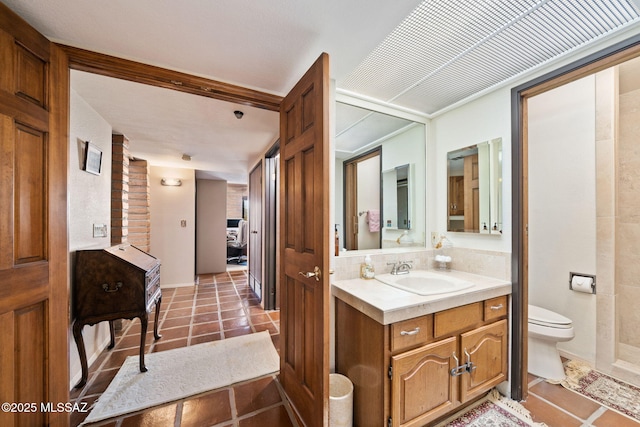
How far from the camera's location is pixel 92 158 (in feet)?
6.88

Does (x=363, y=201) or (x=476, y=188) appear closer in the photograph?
(x=476, y=188)

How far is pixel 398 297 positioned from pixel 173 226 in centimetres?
450

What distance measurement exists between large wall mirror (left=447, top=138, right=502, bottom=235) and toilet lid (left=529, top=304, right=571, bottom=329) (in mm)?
865

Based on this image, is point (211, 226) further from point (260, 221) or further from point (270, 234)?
point (270, 234)

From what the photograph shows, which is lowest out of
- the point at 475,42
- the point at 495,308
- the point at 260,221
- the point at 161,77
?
the point at 495,308

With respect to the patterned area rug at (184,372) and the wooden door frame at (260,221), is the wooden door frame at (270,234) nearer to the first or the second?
the wooden door frame at (260,221)

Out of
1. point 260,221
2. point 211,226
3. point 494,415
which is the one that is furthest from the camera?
point 211,226

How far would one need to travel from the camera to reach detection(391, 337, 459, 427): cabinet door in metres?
1.24

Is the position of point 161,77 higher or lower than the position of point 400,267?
higher

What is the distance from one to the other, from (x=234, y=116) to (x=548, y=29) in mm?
2392

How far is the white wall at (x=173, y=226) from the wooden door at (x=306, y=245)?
3.56 m

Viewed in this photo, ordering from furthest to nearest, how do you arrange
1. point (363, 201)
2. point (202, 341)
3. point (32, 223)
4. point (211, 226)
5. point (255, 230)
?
1. point (211, 226)
2. point (255, 230)
3. point (202, 341)
4. point (363, 201)
5. point (32, 223)

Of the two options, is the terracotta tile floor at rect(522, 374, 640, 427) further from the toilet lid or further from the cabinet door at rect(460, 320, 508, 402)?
the toilet lid

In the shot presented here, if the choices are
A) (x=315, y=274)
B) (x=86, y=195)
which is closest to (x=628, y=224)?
(x=315, y=274)
